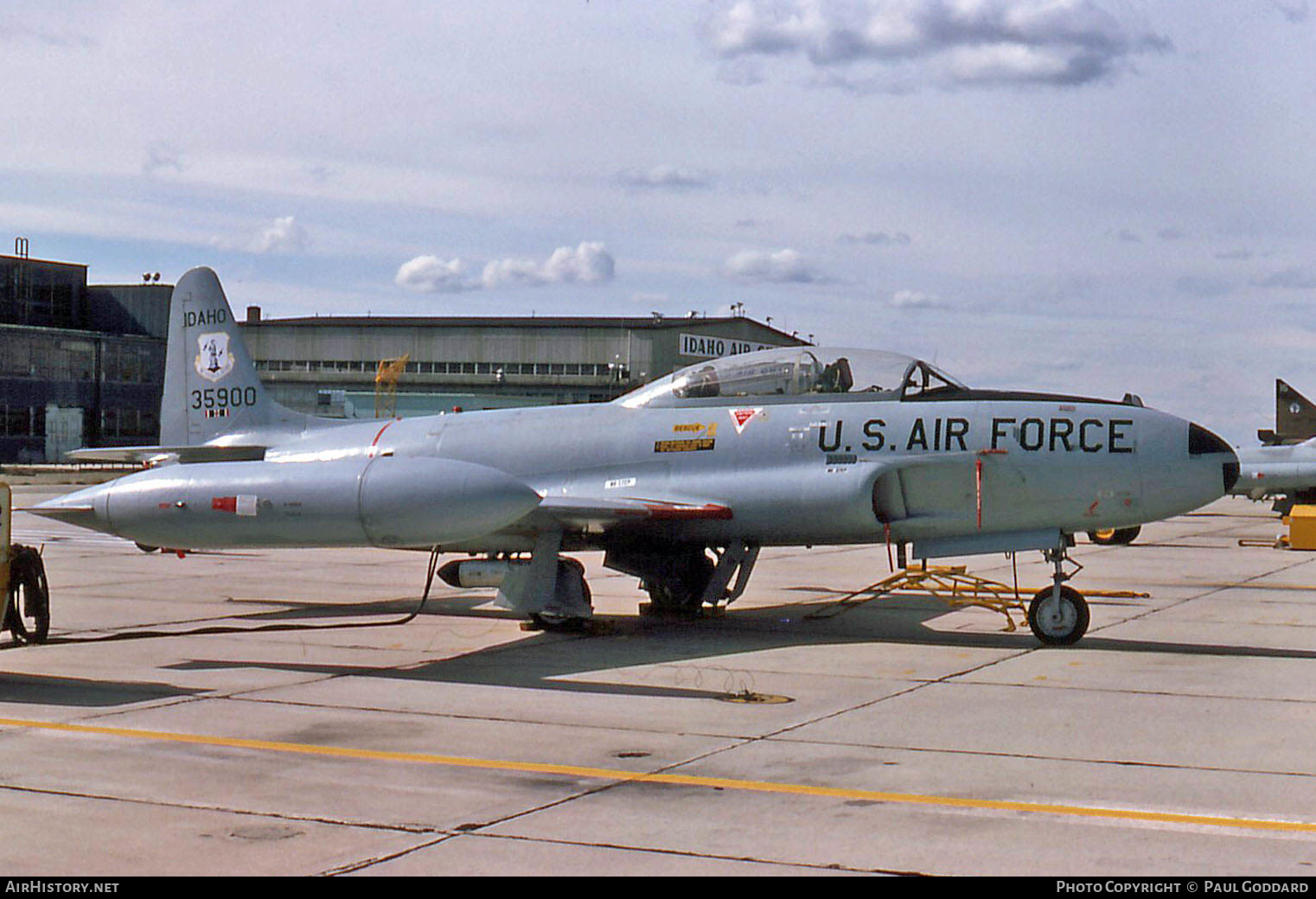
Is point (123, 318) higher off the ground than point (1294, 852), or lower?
higher

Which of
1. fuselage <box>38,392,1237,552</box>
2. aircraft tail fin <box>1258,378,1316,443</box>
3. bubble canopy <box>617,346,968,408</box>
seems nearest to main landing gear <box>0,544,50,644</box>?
fuselage <box>38,392,1237,552</box>

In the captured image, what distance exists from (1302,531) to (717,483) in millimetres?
20165

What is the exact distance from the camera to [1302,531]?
28938 millimetres

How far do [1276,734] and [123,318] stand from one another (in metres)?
80.6

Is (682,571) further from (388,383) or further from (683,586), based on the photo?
(388,383)

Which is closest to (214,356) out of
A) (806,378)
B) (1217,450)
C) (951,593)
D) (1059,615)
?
(806,378)

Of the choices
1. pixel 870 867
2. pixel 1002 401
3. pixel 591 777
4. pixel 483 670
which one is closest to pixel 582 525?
pixel 483 670

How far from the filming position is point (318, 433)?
53.3ft

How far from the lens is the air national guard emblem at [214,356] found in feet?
56.6

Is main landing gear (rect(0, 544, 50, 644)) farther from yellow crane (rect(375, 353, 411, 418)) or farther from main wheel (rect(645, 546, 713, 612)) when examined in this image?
yellow crane (rect(375, 353, 411, 418))

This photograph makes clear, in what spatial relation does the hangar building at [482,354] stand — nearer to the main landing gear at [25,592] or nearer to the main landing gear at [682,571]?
the main landing gear at [682,571]

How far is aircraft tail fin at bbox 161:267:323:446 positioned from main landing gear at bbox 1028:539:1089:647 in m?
8.66

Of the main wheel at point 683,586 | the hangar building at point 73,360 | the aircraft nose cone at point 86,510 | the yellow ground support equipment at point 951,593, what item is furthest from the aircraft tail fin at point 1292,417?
the hangar building at point 73,360
